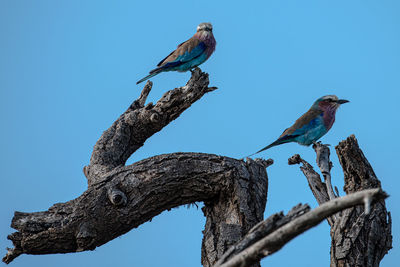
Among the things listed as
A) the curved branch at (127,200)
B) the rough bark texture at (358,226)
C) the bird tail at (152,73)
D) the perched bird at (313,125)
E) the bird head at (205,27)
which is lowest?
the rough bark texture at (358,226)

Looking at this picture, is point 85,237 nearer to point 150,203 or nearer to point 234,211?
point 150,203

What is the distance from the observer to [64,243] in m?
4.93

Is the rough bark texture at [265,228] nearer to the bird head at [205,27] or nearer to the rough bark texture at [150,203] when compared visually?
the rough bark texture at [150,203]

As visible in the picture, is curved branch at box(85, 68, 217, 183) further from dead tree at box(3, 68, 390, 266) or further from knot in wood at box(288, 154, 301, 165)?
knot in wood at box(288, 154, 301, 165)

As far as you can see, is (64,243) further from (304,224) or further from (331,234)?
(304,224)

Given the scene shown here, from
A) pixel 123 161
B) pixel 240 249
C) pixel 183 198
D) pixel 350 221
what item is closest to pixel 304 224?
pixel 240 249

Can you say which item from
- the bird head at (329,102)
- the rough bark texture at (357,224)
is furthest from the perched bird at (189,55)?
the rough bark texture at (357,224)

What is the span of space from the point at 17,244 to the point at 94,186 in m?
0.78

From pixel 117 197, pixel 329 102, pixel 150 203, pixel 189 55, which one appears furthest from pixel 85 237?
pixel 329 102

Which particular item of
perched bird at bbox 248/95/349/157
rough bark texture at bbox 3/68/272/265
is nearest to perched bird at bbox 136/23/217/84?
perched bird at bbox 248/95/349/157

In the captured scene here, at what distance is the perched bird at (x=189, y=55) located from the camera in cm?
722

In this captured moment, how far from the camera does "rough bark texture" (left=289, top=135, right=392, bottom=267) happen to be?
15.7 feet

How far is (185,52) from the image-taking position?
7.29 metres

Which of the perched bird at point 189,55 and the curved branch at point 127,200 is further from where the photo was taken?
the perched bird at point 189,55
